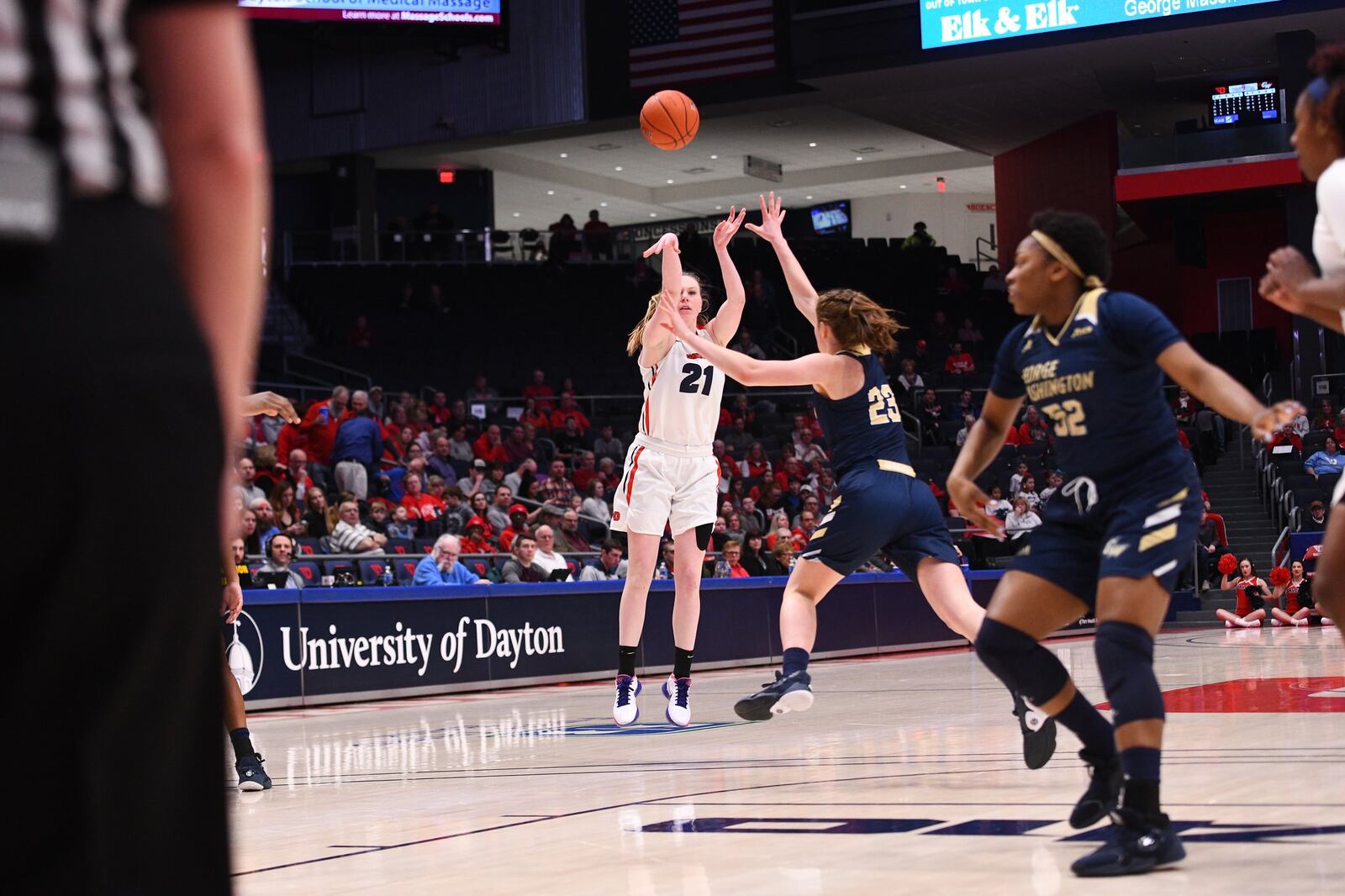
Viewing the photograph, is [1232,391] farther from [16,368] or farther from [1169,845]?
[16,368]

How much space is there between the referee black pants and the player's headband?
3.72 m

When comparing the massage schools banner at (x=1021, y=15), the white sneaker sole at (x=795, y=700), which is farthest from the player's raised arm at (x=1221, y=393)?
the massage schools banner at (x=1021, y=15)

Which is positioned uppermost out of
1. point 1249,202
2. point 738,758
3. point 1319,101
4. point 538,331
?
point 1249,202

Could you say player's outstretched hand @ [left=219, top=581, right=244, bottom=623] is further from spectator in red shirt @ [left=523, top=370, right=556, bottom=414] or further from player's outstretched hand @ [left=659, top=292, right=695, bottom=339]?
spectator in red shirt @ [left=523, top=370, right=556, bottom=414]

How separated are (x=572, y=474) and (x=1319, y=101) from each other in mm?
17609

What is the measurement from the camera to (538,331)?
2831cm

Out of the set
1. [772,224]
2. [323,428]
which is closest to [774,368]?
[772,224]

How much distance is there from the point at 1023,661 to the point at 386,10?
2551 cm

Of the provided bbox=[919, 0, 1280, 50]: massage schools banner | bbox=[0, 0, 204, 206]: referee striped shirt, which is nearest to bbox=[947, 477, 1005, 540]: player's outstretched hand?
bbox=[0, 0, 204, 206]: referee striped shirt

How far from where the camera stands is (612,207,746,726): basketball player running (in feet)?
29.2

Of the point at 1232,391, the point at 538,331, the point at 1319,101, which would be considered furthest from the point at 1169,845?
the point at 538,331

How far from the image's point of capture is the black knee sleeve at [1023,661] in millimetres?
4609

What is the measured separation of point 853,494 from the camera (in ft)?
23.4

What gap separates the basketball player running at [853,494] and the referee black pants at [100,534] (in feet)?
18.5
